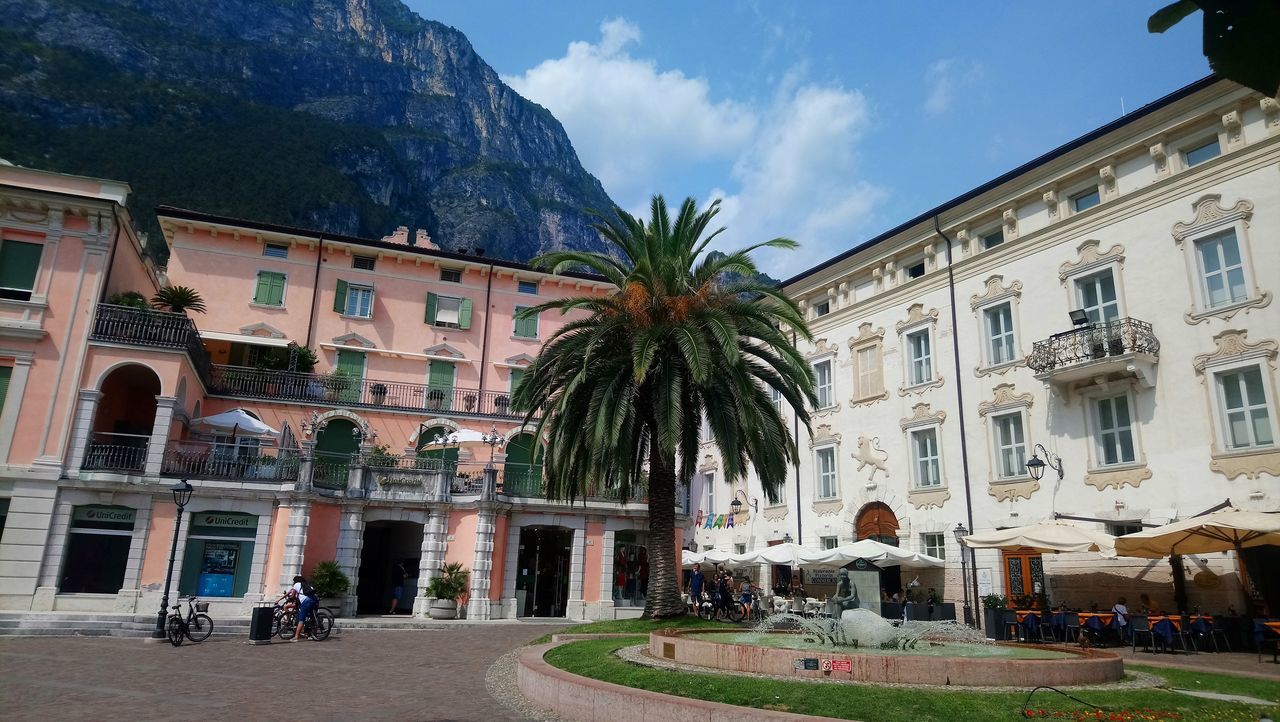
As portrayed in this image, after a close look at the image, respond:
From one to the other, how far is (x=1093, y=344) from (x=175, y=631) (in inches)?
970

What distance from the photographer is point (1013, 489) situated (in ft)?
77.7

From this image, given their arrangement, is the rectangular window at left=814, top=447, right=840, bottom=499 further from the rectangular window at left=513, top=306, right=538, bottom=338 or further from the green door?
the green door

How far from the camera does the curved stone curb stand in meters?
7.77

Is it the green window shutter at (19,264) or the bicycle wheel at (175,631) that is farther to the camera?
the green window shutter at (19,264)

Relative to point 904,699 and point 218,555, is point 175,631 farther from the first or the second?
point 904,699

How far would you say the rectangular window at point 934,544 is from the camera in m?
26.0

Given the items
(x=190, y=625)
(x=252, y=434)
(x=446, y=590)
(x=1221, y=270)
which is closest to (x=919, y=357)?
(x=1221, y=270)

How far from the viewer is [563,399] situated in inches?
741

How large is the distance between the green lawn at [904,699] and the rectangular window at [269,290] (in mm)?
29339

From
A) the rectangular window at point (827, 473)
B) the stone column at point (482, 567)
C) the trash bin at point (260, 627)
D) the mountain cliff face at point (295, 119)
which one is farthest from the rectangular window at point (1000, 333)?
the mountain cliff face at point (295, 119)

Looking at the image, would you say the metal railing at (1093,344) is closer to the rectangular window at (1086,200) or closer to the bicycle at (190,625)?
the rectangular window at (1086,200)

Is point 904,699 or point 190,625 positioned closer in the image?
point 904,699

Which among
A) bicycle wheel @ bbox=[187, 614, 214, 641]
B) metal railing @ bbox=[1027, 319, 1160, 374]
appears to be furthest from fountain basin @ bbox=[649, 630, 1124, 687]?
bicycle wheel @ bbox=[187, 614, 214, 641]

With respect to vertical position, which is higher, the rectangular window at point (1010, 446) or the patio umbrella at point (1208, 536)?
the rectangular window at point (1010, 446)
